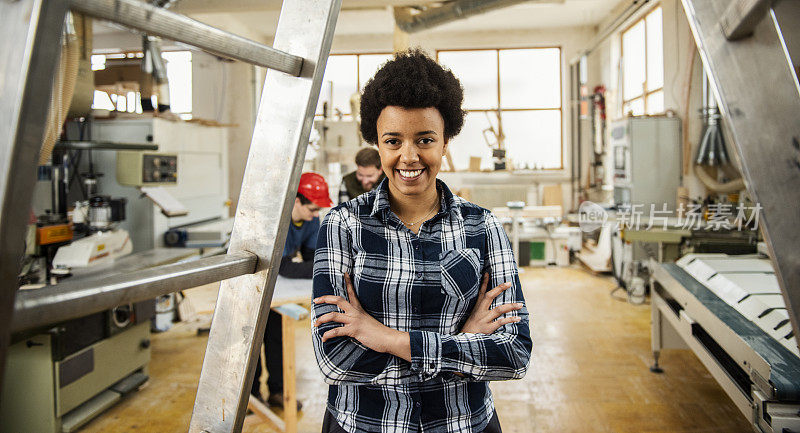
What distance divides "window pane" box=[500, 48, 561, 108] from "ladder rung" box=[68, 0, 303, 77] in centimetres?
911

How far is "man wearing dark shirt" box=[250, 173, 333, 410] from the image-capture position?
10.5ft

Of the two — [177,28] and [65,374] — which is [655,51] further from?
[177,28]

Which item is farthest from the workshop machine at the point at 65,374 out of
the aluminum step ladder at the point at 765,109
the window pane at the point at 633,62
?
the window pane at the point at 633,62

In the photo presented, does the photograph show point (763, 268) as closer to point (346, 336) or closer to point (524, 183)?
point (346, 336)

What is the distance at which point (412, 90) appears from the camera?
47.6 inches

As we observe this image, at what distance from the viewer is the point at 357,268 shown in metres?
1.19

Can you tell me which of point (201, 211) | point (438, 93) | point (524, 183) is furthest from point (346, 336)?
point (524, 183)

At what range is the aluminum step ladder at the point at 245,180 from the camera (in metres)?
0.42

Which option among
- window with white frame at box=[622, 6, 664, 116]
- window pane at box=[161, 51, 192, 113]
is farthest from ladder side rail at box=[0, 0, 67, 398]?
window pane at box=[161, 51, 192, 113]

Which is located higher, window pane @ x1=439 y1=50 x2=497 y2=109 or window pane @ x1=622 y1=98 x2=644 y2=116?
window pane @ x1=439 y1=50 x2=497 y2=109

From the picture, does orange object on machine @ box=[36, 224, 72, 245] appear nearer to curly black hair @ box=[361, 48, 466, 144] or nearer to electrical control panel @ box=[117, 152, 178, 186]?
electrical control panel @ box=[117, 152, 178, 186]

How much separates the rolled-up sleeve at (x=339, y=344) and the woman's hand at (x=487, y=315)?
17cm

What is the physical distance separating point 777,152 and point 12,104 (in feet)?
2.59

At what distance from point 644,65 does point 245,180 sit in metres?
7.82
